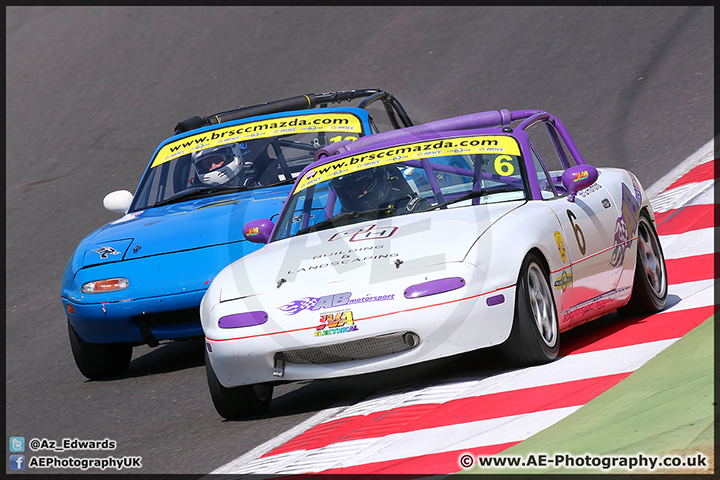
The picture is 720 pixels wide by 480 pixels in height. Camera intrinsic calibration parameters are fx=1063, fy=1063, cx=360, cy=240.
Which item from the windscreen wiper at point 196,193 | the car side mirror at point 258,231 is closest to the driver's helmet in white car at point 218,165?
the windscreen wiper at point 196,193

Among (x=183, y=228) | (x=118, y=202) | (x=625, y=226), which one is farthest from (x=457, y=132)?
(x=118, y=202)

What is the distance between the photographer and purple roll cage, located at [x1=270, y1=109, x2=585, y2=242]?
6348 mm

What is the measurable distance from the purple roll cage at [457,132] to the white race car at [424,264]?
13 millimetres

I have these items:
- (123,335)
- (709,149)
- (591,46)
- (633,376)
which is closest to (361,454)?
(633,376)

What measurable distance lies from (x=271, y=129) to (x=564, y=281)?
3.54m

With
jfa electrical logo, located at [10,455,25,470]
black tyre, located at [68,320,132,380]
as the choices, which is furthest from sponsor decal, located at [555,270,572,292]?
black tyre, located at [68,320,132,380]

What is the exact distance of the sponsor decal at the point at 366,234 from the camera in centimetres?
573

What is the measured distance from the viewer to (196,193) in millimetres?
8414

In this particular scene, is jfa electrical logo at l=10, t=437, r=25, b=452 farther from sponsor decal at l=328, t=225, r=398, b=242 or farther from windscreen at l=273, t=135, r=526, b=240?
sponsor decal at l=328, t=225, r=398, b=242

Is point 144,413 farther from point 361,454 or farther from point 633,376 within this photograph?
point 633,376

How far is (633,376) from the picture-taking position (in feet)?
16.1

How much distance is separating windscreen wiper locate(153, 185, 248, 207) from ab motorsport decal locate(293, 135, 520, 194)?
5.80ft

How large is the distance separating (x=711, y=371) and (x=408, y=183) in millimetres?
2484

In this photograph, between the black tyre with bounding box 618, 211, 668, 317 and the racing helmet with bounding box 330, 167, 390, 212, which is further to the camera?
the black tyre with bounding box 618, 211, 668, 317
